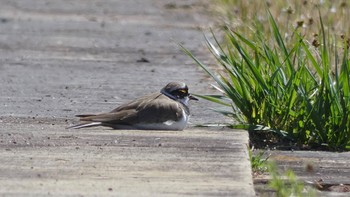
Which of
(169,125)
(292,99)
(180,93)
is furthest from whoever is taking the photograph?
(180,93)

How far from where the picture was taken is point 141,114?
315 inches

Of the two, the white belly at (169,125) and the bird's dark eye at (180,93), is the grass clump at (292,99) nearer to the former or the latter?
the bird's dark eye at (180,93)

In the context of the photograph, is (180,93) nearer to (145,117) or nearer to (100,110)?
(145,117)

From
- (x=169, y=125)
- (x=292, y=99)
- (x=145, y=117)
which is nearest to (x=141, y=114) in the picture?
(x=145, y=117)

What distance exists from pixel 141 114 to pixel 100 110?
3.94 ft

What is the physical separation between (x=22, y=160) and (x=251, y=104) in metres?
2.04

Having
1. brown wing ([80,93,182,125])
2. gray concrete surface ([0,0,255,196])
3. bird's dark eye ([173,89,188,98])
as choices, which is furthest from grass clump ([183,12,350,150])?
brown wing ([80,93,182,125])

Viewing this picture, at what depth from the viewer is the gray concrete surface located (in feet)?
20.4

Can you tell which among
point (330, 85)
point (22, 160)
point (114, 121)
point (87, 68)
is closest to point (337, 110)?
point (330, 85)

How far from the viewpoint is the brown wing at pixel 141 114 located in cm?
801

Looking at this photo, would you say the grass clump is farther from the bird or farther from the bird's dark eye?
the bird

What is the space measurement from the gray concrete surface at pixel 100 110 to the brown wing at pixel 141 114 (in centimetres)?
10

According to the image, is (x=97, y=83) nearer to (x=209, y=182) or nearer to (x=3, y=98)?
(x=3, y=98)

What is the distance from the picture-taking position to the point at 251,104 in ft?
26.7
